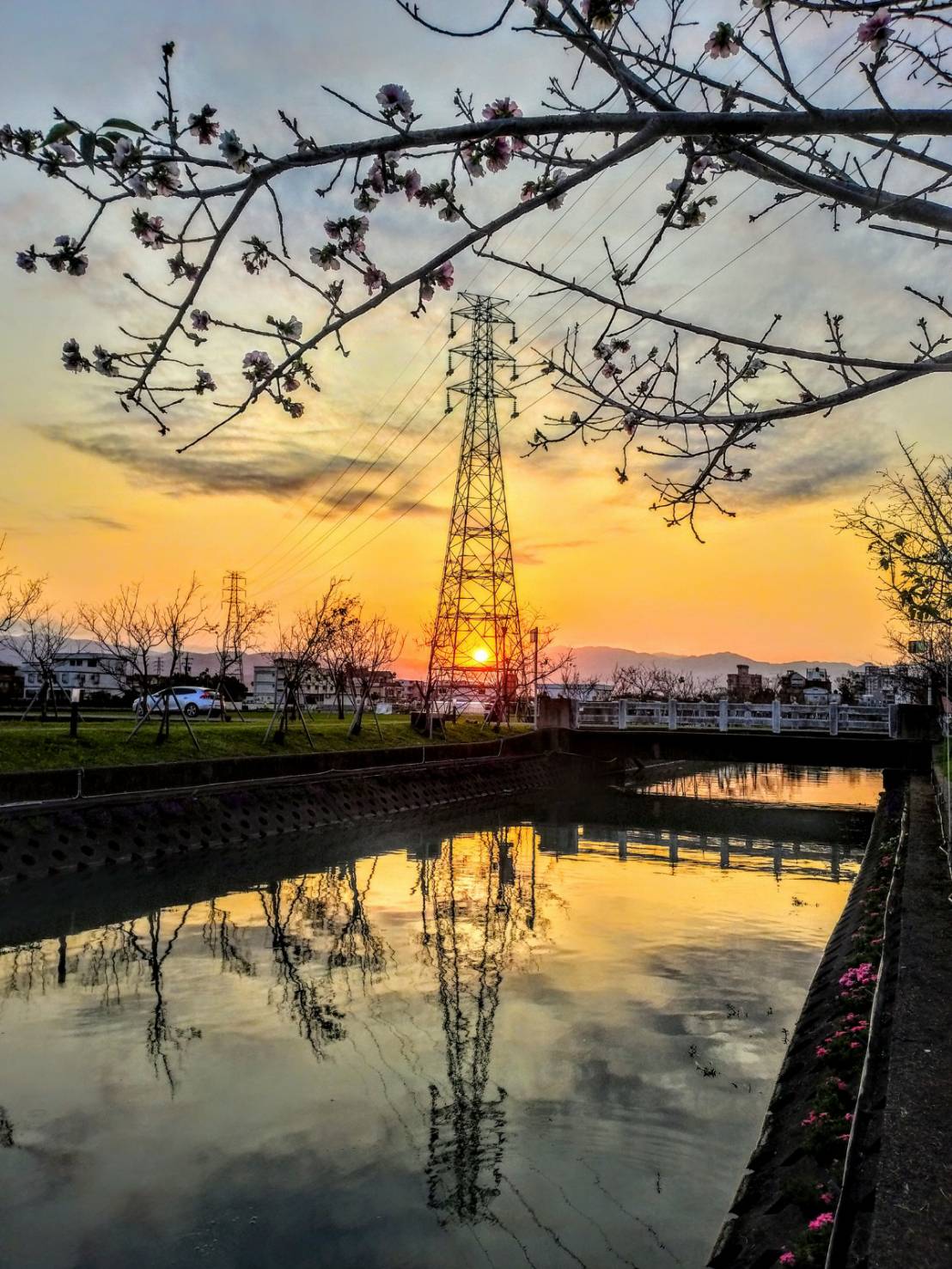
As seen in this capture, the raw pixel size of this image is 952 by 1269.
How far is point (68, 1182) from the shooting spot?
7.02 meters

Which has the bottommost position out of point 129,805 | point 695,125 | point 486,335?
point 129,805

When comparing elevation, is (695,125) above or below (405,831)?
above

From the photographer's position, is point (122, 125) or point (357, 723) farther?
point (357, 723)

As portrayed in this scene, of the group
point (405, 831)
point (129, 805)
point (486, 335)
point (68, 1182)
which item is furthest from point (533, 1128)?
point (486, 335)

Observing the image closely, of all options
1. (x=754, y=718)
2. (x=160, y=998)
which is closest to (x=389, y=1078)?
(x=160, y=998)

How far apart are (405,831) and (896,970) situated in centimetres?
1842

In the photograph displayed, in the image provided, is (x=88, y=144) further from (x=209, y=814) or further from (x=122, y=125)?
(x=209, y=814)

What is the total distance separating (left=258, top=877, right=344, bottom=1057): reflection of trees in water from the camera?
10457 millimetres

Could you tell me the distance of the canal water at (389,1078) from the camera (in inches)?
255

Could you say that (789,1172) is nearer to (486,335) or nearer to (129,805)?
(129,805)

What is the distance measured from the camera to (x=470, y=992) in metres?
11.9

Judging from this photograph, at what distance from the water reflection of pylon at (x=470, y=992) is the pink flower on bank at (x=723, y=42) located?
711cm

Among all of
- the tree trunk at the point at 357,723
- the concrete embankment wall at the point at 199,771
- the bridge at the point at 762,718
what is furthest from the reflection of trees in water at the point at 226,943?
the bridge at the point at 762,718

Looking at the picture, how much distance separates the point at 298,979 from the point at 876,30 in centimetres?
1180
